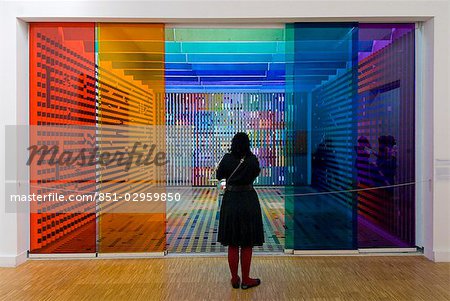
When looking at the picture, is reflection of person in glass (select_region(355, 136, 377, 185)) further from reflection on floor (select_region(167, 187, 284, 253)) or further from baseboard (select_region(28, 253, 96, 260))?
baseboard (select_region(28, 253, 96, 260))

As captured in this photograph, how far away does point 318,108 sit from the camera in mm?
5512

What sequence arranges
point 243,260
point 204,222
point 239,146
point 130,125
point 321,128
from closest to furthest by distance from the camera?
point 239,146 → point 243,260 → point 321,128 → point 130,125 → point 204,222

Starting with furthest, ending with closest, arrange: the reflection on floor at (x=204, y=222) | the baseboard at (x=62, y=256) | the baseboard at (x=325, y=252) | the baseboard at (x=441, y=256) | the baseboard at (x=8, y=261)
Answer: the reflection on floor at (x=204, y=222) < the baseboard at (x=325, y=252) < the baseboard at (x=62, y=256) < the baseboard at (x=441, y=256) < the baseboard at (x=8, y=261)

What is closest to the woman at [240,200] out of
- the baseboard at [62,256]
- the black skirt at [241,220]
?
the black skirt at [241,220]

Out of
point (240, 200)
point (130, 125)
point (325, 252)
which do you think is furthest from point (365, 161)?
point (130, 125)

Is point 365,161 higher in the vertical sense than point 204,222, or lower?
higher

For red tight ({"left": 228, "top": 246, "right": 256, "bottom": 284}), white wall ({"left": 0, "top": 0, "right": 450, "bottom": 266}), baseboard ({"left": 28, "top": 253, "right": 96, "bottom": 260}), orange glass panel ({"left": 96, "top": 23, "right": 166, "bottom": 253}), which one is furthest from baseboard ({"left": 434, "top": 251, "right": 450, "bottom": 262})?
baseboard ({"left": 28, "top": 253, "right": 96, "bottom": 260})

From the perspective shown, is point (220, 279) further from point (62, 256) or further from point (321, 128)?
point (321, 128)

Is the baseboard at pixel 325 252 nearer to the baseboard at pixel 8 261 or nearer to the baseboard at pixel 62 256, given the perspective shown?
the baseboard at pixel 62 256

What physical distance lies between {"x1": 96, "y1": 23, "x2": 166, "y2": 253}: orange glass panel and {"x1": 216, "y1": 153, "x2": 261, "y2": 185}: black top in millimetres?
1633

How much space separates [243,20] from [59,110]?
8.48 ft

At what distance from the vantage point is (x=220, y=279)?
453cm

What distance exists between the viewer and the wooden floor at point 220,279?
4.07m

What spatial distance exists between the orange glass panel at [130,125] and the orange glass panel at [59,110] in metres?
0.16
